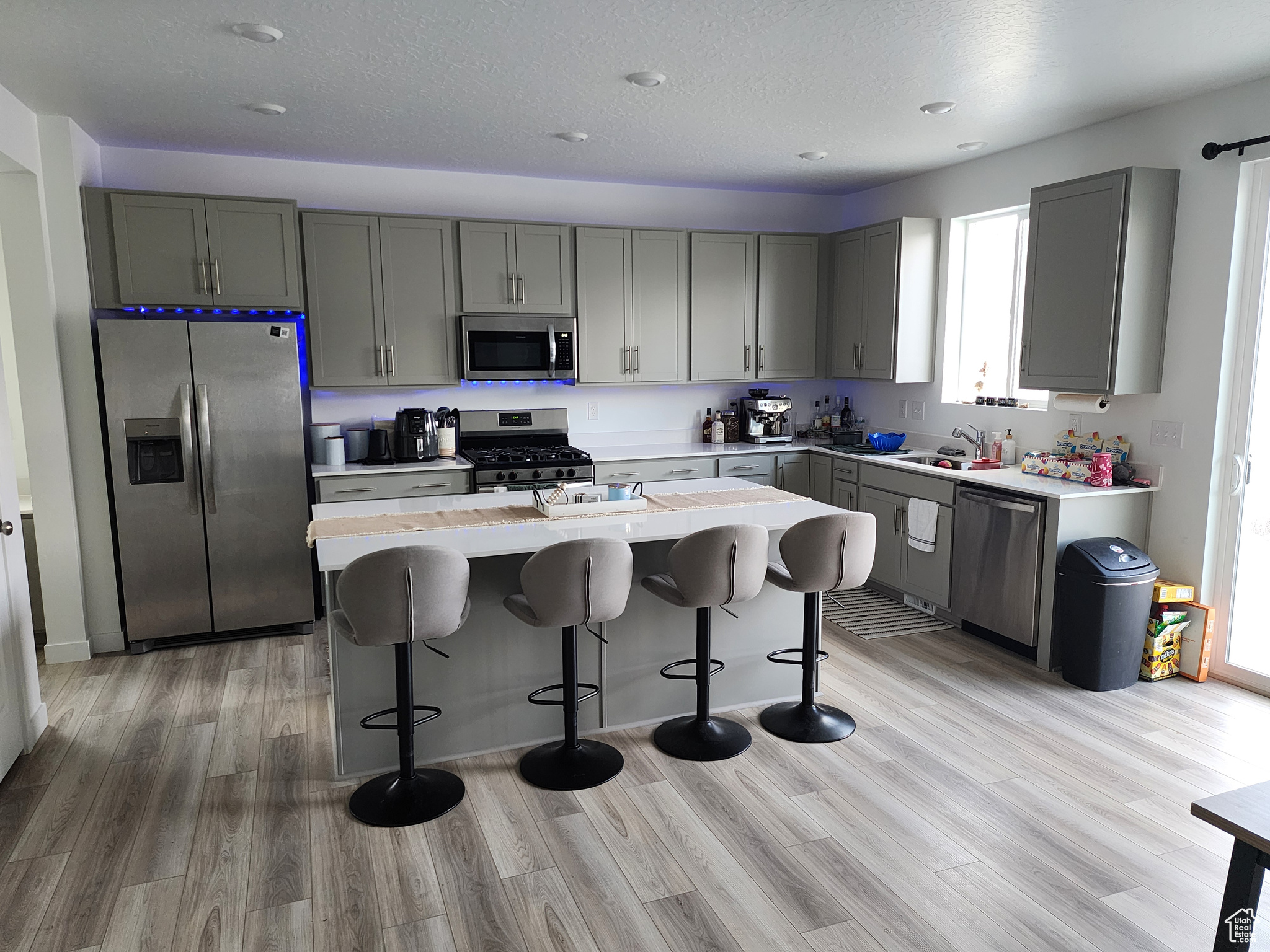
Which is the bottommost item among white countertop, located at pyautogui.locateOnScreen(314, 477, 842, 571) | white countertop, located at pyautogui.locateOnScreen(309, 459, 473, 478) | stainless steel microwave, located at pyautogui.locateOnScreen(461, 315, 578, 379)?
white countertop, located at pyautogui.locateOnScreen(314, 477, 842, 571)

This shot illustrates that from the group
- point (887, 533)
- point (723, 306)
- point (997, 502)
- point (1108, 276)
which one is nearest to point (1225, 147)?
point (1108, 276)

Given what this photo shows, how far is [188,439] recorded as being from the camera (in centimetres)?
431

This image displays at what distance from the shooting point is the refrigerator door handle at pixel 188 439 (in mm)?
4285

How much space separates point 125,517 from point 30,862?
219 cm

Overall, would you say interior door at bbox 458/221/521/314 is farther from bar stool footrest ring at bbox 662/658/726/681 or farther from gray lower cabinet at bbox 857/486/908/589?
bar stool footrest ring at bbox 662/658/726/681

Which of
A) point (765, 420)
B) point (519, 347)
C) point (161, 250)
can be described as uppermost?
point (161, 250)

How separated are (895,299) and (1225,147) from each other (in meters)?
2.03

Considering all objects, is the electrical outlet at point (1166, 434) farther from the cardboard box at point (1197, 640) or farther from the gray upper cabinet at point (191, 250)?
the gray upper cabinet at point (191, 250)

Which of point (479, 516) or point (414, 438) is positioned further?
point (414, 438)

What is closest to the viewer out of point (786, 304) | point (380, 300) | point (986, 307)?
point (380, 300)

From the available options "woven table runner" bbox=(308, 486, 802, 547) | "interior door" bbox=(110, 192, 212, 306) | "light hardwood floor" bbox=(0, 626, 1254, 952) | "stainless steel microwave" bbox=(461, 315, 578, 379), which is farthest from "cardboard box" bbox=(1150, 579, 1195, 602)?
"interior door" bbox=(110, 192, 212, 306)

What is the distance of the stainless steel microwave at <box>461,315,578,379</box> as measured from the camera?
5.23 meters

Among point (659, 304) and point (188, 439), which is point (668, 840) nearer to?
point (188, 439)

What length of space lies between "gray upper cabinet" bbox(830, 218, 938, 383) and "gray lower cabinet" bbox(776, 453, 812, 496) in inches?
28.7
